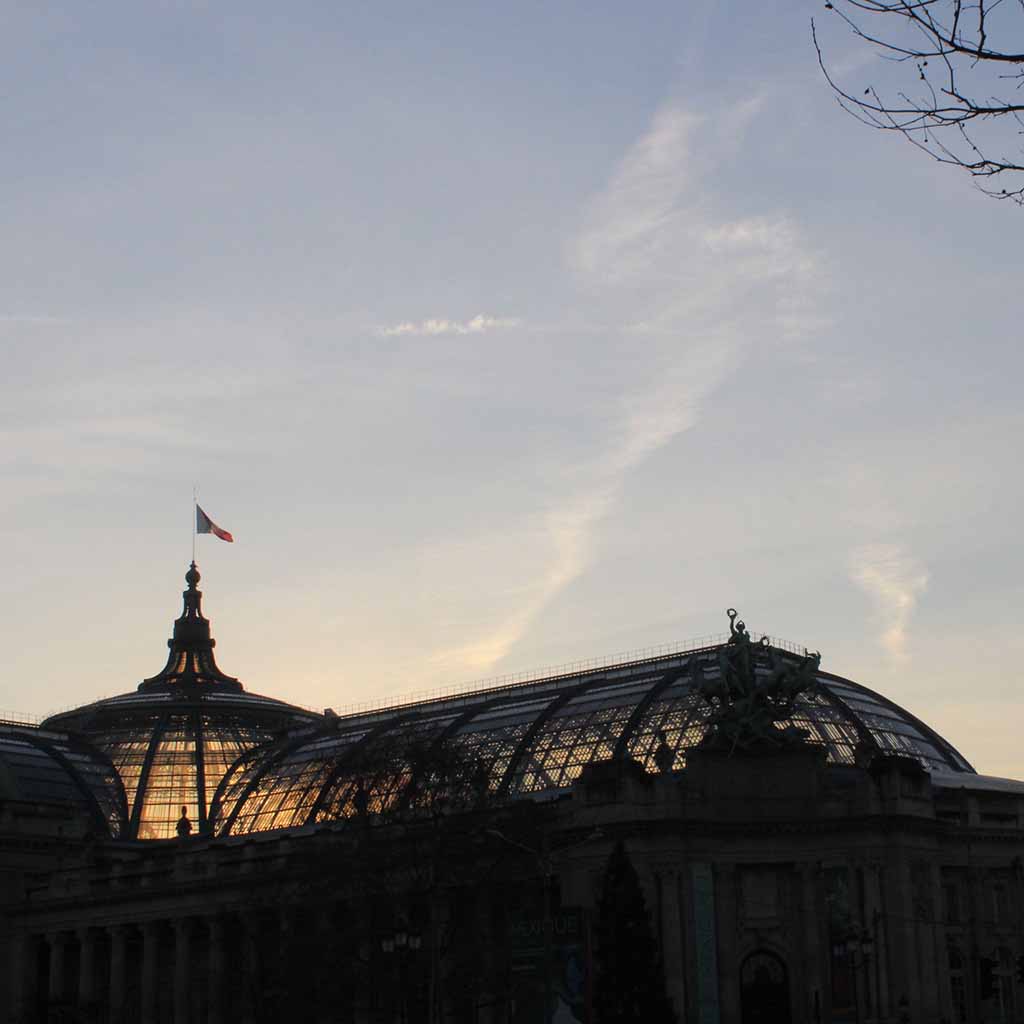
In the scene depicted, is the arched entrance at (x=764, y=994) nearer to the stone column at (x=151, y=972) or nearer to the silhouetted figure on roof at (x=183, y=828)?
the stone column at (x=151, y=972)

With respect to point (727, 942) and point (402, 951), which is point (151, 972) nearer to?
point (727, 942)

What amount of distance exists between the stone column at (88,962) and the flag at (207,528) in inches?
1809

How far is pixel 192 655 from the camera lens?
184375 mm

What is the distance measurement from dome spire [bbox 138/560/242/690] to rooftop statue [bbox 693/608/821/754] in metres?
75.8

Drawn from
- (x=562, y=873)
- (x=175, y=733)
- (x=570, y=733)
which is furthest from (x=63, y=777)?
(x=562, y=873)

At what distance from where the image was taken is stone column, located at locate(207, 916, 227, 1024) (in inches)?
4815

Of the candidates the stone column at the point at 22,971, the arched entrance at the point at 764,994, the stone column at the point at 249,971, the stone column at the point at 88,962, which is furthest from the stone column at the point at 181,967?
the arched entrance at the point at 764,994

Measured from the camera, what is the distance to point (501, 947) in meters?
100

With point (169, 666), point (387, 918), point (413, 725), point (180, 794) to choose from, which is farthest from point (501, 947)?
point (169, 666)

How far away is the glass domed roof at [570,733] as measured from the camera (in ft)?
408

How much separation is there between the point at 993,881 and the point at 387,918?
3979 cm

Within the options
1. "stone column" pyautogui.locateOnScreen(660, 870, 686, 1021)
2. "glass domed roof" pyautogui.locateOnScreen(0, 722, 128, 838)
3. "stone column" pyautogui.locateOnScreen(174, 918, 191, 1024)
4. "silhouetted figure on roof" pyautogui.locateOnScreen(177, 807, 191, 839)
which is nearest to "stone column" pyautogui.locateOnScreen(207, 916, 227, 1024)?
"stone column" pyautogui.locateOnScreen(174, 918, 191, 1024)

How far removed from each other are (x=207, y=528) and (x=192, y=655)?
1438 cm

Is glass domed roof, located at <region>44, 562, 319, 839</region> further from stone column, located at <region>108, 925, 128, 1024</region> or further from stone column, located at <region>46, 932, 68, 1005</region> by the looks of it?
stone column, located at <region>108, 925, 128, 1024</region>
